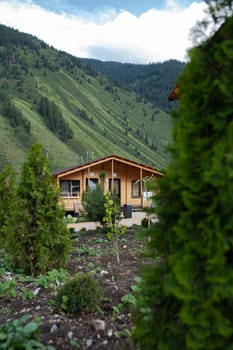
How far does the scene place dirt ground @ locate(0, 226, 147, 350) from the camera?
3316 mm

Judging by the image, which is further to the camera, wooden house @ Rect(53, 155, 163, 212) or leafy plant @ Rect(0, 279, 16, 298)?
wooden house @ Rect(53, 155, 163, 212)

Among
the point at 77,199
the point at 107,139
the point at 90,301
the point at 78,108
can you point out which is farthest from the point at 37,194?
the point at 78,108

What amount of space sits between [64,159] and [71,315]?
85.5 m

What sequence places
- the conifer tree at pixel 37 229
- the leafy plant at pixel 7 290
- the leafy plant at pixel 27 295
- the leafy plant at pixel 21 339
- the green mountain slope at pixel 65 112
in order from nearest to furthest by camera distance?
the leafy plant at pixel 21 339, the leafy plant at pixel 27 295, the leafy plant at pixel 7 290, the conifer tree at pixel 37 229, the green mountain slope at pixel 65 112

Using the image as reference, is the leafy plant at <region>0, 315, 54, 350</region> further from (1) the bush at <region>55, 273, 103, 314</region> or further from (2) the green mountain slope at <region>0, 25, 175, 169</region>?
(2) the green mountain slope at <region>0, 25, 175, 169</region>

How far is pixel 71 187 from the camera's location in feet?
99.1

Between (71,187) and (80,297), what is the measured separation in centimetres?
2628

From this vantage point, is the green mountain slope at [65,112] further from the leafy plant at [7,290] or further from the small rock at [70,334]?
the small rock at [70,334]

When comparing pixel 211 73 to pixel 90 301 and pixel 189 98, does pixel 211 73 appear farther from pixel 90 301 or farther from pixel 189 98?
pixel 90 301

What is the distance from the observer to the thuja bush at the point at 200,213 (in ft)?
5.90

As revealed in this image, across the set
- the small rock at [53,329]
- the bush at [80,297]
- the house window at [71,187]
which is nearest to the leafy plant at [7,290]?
the bush at [80,297]

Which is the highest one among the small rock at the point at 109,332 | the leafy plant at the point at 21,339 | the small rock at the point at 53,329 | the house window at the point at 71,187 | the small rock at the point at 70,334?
the house window at the point at 71,187

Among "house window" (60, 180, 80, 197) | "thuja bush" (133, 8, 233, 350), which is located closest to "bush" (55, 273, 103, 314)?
"thuja bush" (133, 8, 233, 350)

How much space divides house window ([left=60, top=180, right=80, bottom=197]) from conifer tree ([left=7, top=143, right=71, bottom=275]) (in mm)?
23193
